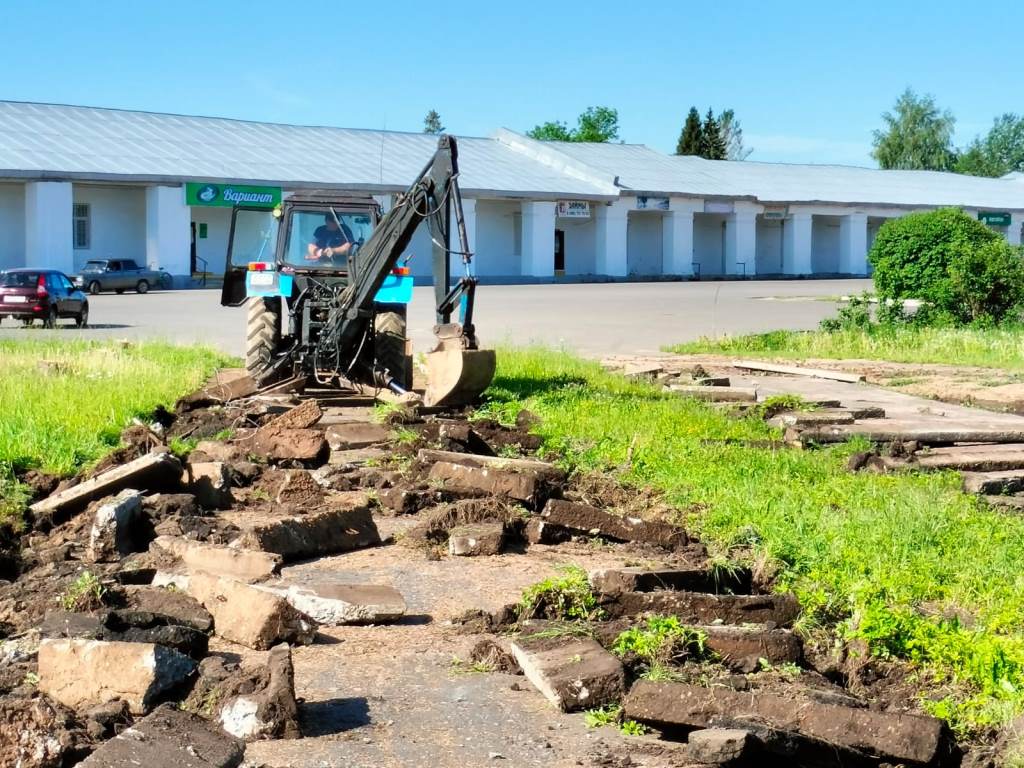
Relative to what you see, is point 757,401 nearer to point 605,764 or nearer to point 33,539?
point 33,539

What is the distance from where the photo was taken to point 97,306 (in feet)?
133

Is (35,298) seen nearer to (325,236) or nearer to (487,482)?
(325,236)

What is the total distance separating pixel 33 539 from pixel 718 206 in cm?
6237

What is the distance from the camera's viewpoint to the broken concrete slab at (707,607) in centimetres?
639

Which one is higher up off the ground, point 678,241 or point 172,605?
point 678,241

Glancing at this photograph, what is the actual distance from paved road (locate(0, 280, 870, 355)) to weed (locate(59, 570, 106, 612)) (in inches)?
654

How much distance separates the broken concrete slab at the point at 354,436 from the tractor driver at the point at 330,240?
416 cm

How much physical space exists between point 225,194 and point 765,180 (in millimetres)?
35161

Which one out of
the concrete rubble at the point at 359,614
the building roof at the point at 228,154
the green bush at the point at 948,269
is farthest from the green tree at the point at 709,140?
the concrete rubble at the point at 359,614

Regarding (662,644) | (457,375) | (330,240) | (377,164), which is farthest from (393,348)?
(377,164)

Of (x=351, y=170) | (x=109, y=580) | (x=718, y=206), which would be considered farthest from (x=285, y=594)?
(x=718, y=206)

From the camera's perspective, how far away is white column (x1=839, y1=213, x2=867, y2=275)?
73.1m

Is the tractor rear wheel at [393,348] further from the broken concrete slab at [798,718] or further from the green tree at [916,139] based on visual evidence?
the green tree at [916,139]

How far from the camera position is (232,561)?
7449 mm
